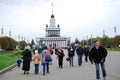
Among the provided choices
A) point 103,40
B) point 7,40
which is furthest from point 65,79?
point 103,40

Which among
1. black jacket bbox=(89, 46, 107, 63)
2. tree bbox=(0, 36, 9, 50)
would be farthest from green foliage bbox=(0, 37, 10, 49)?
black jacket bbox=(89, 46, 107, 63)

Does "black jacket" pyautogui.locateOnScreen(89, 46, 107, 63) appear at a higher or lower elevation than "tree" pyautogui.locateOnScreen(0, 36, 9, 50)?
lower

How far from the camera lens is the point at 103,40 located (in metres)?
148

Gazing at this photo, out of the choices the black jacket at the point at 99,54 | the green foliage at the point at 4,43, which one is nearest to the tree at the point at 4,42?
the green foliage at the point at 4,43

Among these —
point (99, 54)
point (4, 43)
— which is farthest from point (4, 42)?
point (99, 54)

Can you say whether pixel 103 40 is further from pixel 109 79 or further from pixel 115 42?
pixel 109 79

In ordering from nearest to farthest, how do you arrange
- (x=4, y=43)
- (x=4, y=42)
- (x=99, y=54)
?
(x=99, y=54) < (x=4, y=42) < (x=4, y=43)

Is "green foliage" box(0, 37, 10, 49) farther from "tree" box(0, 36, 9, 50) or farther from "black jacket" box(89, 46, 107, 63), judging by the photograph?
"black jacket" box(89, 46, 107, 63)

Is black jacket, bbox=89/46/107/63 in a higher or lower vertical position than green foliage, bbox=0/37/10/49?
lower

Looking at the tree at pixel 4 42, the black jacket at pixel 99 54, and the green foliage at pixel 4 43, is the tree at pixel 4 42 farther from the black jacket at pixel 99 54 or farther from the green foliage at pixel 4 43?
the black jacket at pixel 99 54

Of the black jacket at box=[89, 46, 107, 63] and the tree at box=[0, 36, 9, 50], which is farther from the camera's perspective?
the tree at box=[0, 36, 9, 50]

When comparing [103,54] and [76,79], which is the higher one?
[103,54]

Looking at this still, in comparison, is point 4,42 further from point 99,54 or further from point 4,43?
point 99,54

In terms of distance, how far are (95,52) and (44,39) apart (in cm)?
18499
